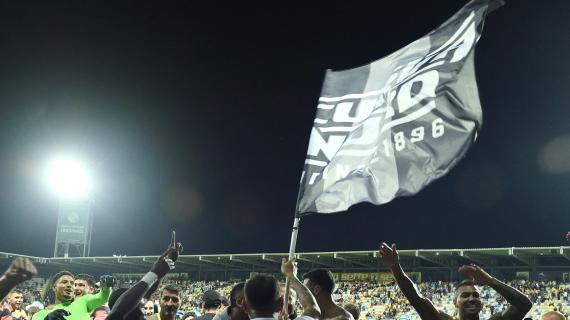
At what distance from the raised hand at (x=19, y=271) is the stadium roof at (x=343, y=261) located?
31.1m

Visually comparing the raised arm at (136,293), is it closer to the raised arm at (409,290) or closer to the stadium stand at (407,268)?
the raised arm at (409,290)

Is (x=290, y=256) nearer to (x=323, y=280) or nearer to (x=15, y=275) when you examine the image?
(x=323, y=280)

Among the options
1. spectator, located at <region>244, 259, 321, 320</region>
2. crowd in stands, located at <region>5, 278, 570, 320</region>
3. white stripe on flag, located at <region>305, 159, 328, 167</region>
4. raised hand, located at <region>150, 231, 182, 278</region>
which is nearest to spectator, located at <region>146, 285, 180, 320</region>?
raised hand, located at <region>150, 231, 182, 278</region>

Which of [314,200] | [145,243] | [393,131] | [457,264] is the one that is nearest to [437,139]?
[393,131]

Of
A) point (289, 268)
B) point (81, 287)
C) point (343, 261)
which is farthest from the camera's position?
point (343, 261)

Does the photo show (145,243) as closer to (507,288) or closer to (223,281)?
(223,281)

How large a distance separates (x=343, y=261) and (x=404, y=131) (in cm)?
3655

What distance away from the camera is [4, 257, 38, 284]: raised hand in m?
4.27

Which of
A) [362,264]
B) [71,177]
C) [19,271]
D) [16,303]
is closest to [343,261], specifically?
[362,264]

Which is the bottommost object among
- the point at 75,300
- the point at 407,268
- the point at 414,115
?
the point at 75,300

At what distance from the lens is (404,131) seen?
19.8ft

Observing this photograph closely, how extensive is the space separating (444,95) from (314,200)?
1569mm

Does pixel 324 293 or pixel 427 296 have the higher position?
pixel 324 293

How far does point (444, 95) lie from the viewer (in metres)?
5.99
